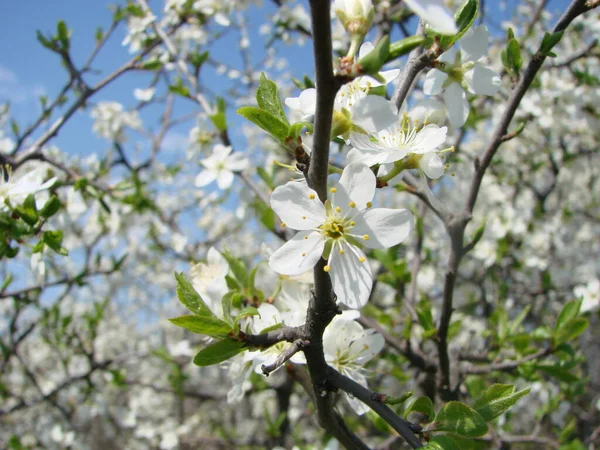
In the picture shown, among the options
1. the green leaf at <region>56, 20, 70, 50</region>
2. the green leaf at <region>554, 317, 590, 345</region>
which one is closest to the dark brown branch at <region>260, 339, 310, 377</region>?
the green leaf at <region>554, 317, 590, 345</region>

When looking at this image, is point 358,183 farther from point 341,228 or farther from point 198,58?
point 198,58

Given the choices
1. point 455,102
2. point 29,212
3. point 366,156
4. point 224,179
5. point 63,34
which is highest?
point 63,34

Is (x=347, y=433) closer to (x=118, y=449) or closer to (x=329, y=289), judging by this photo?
(x=329, y=289)

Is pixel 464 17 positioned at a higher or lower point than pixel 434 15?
higher

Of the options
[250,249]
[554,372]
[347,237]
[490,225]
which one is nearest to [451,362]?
[554,372]

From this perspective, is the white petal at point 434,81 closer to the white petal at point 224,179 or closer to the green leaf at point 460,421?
the green leaf at point 460,421

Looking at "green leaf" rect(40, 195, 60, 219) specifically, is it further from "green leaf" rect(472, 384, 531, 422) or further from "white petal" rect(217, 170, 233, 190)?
"green leaf" rect(472, 384, 531, 422)

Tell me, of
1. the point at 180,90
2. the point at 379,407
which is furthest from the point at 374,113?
the point at 180,90
